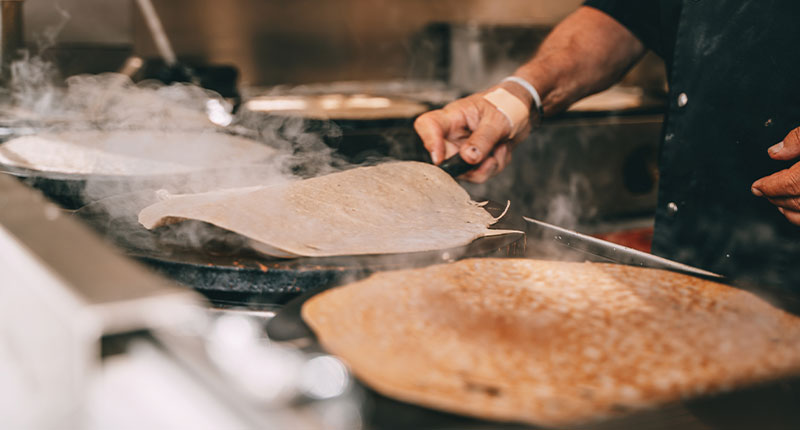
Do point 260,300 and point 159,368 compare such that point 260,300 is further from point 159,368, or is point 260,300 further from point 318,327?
point 159,368

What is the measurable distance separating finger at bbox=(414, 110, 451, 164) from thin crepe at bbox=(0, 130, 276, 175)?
414 millimetres

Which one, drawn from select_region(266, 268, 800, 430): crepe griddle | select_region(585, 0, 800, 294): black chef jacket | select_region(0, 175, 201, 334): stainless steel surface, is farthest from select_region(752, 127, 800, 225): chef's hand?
select_region(0, 175, 201, 334): stainless steel surface

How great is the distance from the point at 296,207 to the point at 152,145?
786mm

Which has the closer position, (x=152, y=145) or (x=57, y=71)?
(x=152, y=145)

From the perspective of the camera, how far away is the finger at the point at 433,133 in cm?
165

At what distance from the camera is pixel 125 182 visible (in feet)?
4.66

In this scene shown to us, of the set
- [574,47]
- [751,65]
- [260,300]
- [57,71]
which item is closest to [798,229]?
[751,65]

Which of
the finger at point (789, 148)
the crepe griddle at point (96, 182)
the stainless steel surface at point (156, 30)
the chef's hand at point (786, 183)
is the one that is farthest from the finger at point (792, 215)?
the stainless steel surface at point (156, 30)

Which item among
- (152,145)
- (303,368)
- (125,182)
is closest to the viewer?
(303,368)

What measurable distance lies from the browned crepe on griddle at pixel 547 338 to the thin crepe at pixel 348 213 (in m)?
0.16

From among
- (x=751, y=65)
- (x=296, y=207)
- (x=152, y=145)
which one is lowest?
(x=296, y=207)

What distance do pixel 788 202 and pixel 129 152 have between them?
5.19 ft

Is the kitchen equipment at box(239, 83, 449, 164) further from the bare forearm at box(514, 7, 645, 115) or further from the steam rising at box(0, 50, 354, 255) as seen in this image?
the bare forearm at box(514, 7, 645, 115)

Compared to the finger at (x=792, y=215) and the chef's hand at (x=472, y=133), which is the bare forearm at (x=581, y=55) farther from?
the finger at (x=792, y=215)
